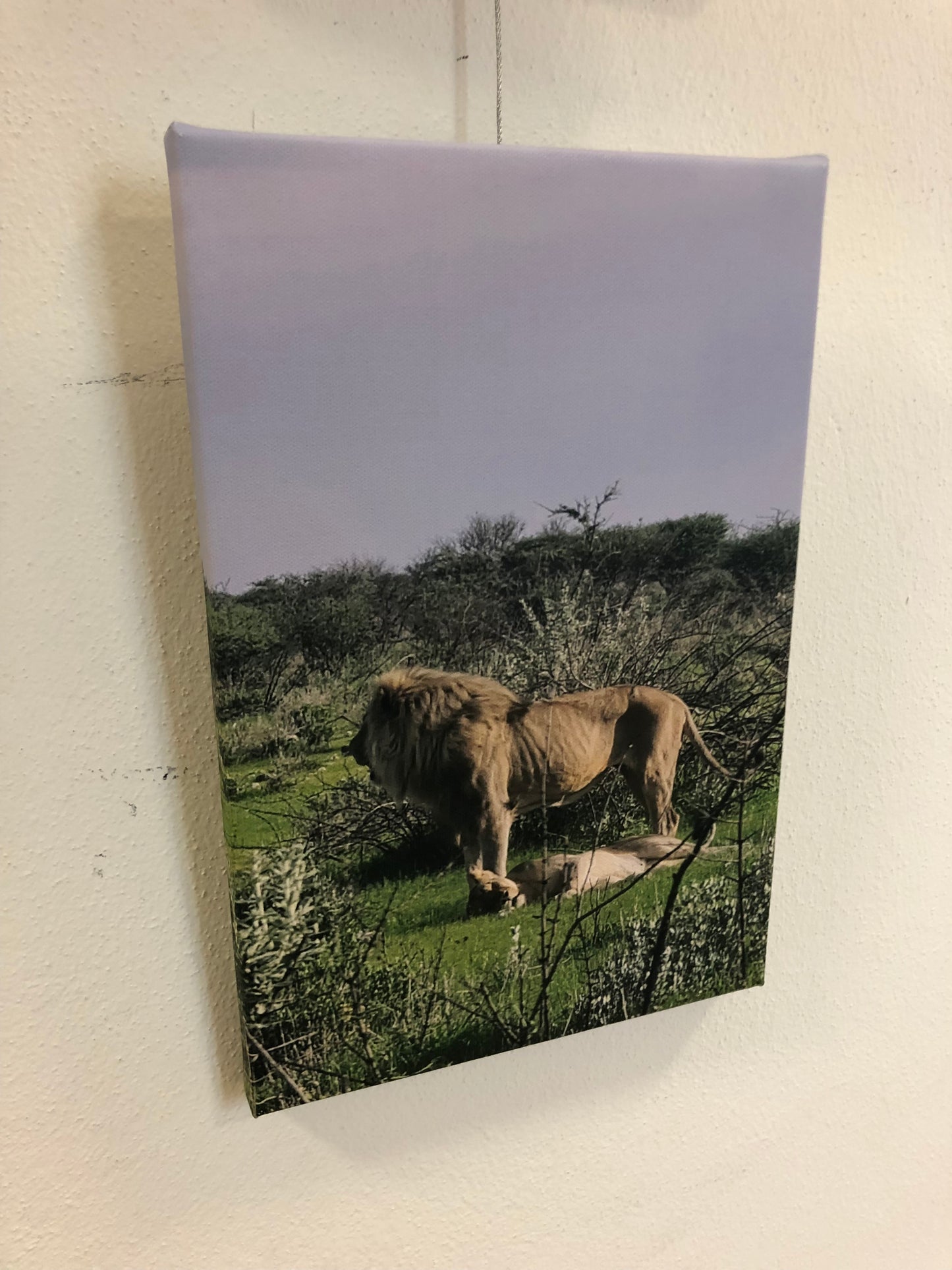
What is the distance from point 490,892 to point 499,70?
0.46 m

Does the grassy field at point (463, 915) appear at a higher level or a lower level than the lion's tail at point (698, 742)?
lower

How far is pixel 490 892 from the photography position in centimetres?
53

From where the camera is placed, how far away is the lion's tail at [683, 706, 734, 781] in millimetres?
558

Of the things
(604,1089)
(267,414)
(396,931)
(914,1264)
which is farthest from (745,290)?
(914,1264)

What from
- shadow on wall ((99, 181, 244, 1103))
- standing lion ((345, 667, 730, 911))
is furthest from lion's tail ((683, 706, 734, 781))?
shadow on wall ((99, 181, 244, 1103))

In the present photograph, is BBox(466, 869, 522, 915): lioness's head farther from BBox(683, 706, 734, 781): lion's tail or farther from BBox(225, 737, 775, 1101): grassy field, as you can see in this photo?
BBox(683, 706, 734, 781): lion's tail

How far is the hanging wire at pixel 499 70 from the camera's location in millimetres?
476

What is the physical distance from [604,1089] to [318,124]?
67cm

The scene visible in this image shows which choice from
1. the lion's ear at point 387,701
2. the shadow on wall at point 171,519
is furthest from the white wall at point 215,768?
the lion's ear at point 387,701

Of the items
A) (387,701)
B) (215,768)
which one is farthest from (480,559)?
(215,768)

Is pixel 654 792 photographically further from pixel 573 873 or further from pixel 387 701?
pixel 387 701

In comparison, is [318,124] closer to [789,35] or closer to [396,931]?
[789,35]

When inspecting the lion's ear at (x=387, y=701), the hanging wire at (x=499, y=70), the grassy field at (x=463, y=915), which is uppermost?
the hanging wire at (x=499, y=70)

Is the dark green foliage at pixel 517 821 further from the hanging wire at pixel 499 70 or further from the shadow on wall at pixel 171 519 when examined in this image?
the hanging wire at pixel 499 70
